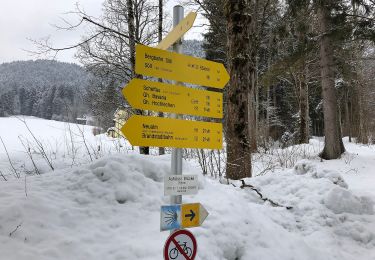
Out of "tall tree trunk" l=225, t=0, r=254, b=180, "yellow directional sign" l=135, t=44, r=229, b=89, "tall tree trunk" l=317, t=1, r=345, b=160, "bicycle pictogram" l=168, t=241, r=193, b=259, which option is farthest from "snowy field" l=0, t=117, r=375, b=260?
"tall tree trunk" l=317, t=1, r=345, b=160

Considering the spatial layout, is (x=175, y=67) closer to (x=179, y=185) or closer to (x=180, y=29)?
(x=180, y=29)

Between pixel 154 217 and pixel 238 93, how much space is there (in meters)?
3.58

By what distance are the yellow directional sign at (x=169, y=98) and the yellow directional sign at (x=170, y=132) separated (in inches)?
3.8

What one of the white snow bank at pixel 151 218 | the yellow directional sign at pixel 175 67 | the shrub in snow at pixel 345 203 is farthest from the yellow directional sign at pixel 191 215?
the shrub in snow at pixel 345 203

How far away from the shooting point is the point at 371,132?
35.8 metres

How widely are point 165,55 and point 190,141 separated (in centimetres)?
71

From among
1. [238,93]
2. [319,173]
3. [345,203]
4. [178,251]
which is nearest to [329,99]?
[238,93]

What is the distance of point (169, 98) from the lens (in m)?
2.47

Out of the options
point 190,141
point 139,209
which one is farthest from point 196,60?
point 139,209

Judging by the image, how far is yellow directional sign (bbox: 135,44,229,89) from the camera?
7.98 ft

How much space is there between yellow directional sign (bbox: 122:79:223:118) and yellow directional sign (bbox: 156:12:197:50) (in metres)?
0.41

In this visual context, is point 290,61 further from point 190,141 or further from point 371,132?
point 371,132

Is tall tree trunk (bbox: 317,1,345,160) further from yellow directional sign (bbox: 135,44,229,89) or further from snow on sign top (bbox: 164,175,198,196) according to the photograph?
snow on sign top (bbox: 164,175,198,196)

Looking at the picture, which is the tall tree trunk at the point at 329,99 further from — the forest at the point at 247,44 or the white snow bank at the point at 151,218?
the white snow bank at the point at 151,218
